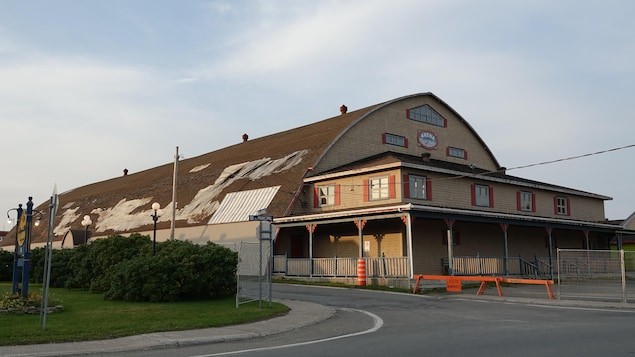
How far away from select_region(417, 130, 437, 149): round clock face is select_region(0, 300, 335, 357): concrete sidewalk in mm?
27016

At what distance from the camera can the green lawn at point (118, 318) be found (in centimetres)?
1163

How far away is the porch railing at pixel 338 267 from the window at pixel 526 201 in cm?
1327

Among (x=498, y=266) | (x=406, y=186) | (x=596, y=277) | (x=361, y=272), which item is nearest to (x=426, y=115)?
(x=406, y=186)

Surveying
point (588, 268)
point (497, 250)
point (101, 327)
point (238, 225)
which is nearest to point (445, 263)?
point (497, 250)

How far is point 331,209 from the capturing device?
33.2m

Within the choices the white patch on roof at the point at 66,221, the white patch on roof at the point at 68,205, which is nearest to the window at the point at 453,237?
the white patch on roof at the point at 66,221

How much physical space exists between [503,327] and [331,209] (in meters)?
20.8

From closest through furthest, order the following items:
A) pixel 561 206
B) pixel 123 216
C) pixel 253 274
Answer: pixel 253 274 → pixel 561 206 → pixel 123 216

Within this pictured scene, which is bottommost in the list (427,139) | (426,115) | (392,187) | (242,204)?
(242,204)

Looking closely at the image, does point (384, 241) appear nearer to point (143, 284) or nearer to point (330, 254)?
point (330, 254)

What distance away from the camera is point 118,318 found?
14.3 meters

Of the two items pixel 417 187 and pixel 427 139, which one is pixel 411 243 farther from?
pixel 427 139

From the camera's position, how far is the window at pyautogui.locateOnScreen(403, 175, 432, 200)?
30203 mm

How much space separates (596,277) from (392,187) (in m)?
11.6
